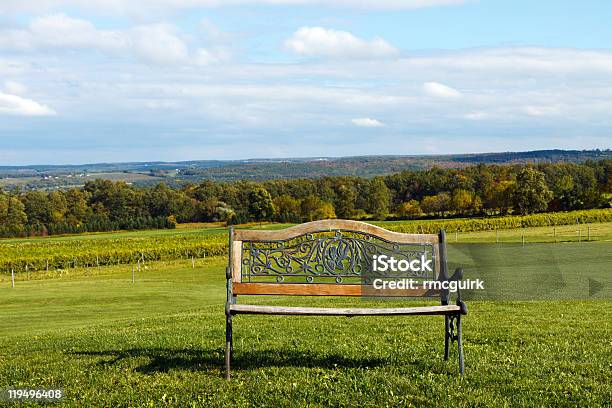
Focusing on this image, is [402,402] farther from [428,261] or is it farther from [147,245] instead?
[147,245]

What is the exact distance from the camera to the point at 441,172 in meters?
104

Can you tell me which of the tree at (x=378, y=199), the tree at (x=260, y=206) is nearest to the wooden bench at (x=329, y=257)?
the tree at (x=260, y=206)

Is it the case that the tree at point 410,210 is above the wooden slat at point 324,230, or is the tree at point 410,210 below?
below

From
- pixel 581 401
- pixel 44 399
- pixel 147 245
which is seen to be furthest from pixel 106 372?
pixel 147 245

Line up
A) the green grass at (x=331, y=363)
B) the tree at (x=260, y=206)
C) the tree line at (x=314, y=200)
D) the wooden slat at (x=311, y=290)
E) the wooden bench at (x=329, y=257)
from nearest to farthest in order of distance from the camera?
the green grass at (x=331, y=363) < the wooden slat at (x=311, y=290) < the wooden bench at (x=329, y=257) < the tree line at (x=314, y=200) < the tree at (x=260, y=206)

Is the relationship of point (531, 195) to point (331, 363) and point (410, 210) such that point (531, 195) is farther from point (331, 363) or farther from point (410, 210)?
point (331, 363)

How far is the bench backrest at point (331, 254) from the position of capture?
6.69 metres

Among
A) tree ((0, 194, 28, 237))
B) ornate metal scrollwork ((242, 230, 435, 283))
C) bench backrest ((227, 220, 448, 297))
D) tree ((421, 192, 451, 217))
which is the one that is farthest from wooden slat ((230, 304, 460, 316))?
tree ((0, 194, 28, 237))

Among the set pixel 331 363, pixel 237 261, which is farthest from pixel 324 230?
pixel 331 363

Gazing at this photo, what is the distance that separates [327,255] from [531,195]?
78239 millimetres

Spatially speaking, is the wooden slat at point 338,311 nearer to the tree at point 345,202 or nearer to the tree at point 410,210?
the tree at point 410,210

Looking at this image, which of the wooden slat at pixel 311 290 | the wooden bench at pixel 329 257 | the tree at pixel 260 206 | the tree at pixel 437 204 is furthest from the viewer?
the tree at pixel 437 204

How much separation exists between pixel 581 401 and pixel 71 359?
17.3 feet

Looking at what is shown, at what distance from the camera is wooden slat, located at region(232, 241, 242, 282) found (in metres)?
6.68
